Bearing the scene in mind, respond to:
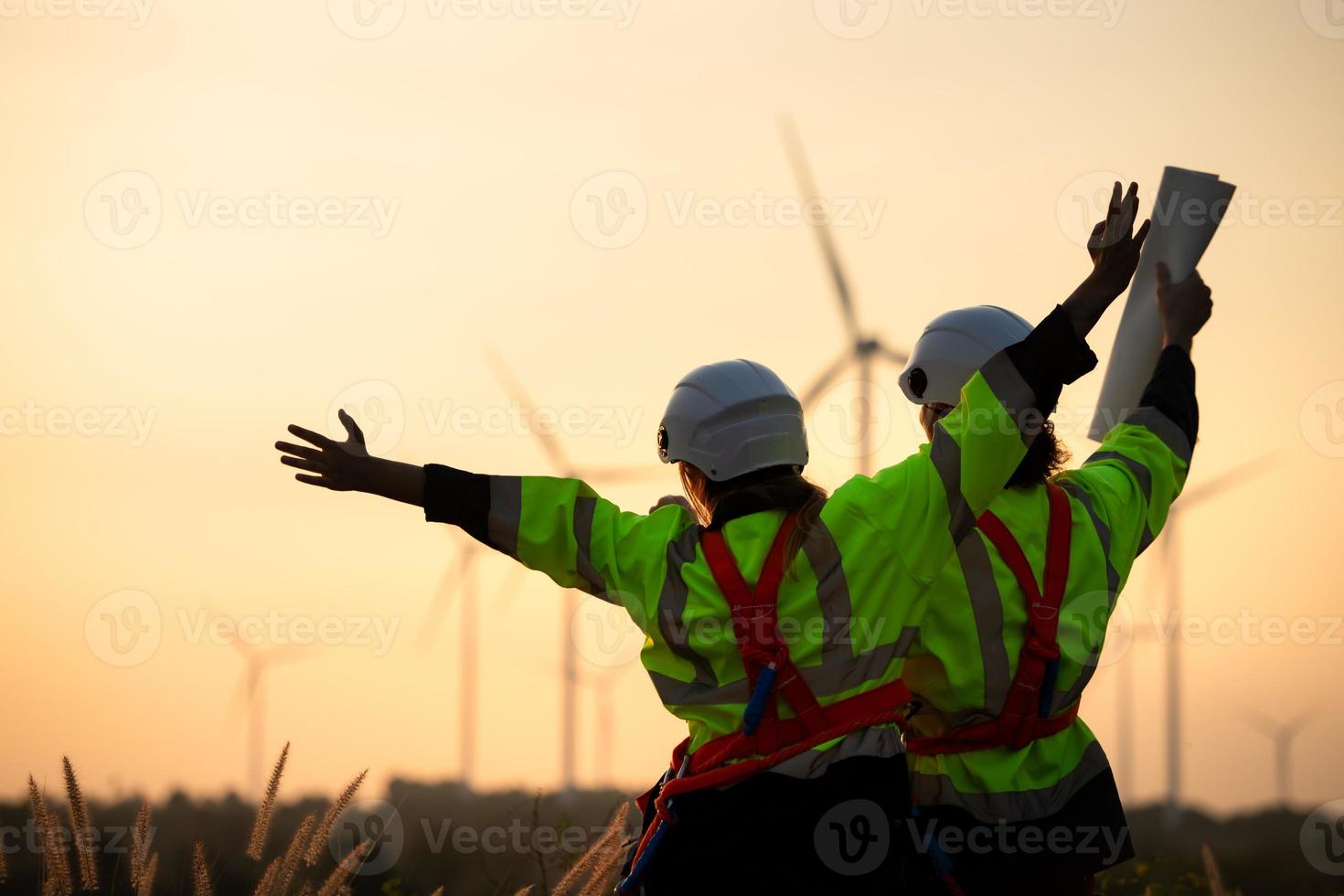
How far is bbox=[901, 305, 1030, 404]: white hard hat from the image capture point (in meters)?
11.4

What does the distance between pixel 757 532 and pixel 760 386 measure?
1.10 metres

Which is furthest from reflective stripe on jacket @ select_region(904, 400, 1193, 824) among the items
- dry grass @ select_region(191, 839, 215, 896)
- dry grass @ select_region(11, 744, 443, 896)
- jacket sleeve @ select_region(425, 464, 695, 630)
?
dry grass @ select_region(191, 839, 215, 896)

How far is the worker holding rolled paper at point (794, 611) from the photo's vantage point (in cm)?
909

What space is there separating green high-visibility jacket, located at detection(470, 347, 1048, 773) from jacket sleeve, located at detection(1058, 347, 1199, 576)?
2.03 metres

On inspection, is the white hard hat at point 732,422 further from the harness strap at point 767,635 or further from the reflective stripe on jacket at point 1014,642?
the reflective stripe on jacket at point 1014,642

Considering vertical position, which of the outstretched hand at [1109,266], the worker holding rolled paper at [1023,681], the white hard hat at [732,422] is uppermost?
the outstretched hand at [1109,266]

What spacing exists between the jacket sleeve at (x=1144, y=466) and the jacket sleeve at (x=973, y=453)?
78.0 inches

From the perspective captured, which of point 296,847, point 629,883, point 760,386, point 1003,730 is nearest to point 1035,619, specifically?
point 1003,730

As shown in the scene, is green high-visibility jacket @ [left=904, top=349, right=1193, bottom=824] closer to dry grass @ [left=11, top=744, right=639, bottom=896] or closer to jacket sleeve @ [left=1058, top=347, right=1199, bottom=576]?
jacket sleeve @ [left=1058, top=347, right=1199, bottom=576]

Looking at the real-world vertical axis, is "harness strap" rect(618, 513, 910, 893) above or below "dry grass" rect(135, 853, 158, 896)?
above

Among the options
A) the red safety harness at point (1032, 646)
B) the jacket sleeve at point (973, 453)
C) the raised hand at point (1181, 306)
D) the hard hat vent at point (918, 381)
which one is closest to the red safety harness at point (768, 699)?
the jacket sleeve at point (973, 453)

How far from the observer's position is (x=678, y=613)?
9242 mm

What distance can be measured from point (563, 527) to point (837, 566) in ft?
4.28

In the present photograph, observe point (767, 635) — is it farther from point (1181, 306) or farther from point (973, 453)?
point (1181, 306)
